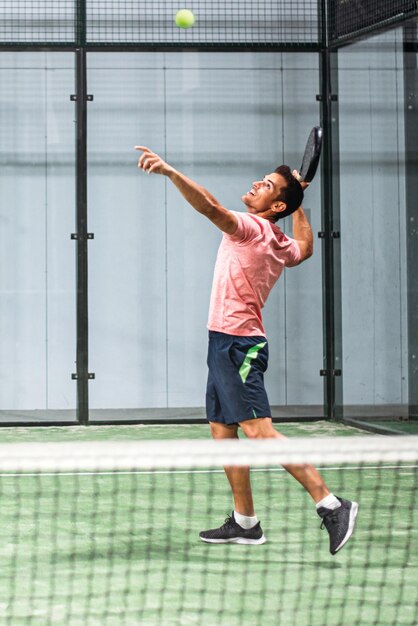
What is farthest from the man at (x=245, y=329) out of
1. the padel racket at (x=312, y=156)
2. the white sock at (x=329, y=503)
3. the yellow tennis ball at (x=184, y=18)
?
the yellow tennis ball at (x=184, y=18)

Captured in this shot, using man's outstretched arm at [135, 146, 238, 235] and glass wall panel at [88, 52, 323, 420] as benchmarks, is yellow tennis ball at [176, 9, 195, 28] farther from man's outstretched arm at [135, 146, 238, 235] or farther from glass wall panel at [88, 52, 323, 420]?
man's outstretched arm at [135, 146, 238, 235]

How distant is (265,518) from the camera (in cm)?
514

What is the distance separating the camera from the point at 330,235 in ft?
30.0

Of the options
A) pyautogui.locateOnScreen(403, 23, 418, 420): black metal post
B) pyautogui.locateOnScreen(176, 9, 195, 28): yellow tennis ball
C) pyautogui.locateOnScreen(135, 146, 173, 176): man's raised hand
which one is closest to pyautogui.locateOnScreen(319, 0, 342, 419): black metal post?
pyautogui.locateOnScreen(403, 23, 418, 420): black metal post

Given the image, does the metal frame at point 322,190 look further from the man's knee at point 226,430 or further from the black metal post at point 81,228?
the man's knee at point 226,430

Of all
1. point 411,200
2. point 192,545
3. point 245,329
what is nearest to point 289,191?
point 245,329

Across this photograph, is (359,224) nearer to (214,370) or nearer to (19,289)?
(19,289)

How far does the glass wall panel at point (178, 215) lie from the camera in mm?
9062

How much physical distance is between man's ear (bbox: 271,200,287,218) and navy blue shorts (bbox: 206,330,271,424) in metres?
0.52

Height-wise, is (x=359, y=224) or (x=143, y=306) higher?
(x=359, y=224)

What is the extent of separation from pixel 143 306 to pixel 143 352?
1.19 ft

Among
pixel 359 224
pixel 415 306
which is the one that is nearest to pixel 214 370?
pixel 415 306

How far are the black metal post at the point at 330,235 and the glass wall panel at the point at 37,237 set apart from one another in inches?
78.3

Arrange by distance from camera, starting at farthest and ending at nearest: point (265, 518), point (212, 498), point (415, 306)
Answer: point (415, 306)
point (212, 498)
point (265, 518)
